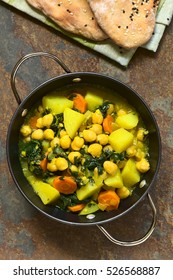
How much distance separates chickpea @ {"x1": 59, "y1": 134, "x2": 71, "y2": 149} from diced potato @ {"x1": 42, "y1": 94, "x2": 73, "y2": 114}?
12 centimetres

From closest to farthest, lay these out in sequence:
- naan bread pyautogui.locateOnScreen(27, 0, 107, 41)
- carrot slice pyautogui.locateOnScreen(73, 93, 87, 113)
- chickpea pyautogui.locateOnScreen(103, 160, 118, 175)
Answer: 1. chickpea pyautogui.locateOnScreen(103, 160, 118, 175)
2. carrot slice pyautogui.locateOnScreen(73, 93, 87, 113)
3. naan bread pyautogui.locateOnScreen(27, 0, 107, 41)

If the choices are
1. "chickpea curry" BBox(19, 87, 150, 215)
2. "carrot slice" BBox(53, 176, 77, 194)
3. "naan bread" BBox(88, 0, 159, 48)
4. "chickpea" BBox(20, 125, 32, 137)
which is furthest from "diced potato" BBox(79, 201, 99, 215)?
"naan bread" BBox(88, 0, 159, 48)

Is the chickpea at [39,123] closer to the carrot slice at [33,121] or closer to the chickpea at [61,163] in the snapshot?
the carrot slice at [33,121]

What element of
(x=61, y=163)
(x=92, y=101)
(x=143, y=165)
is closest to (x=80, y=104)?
(x=92, y=101)

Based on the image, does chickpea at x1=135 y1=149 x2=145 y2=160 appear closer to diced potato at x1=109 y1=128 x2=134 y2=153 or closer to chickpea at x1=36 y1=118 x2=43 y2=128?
diced potato at x1=109 y1=128 x2=134 y2=153

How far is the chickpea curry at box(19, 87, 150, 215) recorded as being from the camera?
193cm

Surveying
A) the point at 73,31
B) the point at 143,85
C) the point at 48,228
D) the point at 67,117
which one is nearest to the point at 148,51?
the point at 143,85

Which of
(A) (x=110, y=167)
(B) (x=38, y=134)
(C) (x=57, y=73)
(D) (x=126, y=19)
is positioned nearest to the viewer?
(A) (x=110, y=167)

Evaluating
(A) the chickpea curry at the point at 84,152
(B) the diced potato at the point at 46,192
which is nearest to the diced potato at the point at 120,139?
(A) the chickpea curry at the point at 84,152

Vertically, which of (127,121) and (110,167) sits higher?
(127,121)

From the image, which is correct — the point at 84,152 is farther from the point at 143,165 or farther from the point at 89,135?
the point at 143,165

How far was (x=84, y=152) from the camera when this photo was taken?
6.46 feet

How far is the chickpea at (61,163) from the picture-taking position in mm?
1912

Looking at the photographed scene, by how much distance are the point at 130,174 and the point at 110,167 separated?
0.13 m
